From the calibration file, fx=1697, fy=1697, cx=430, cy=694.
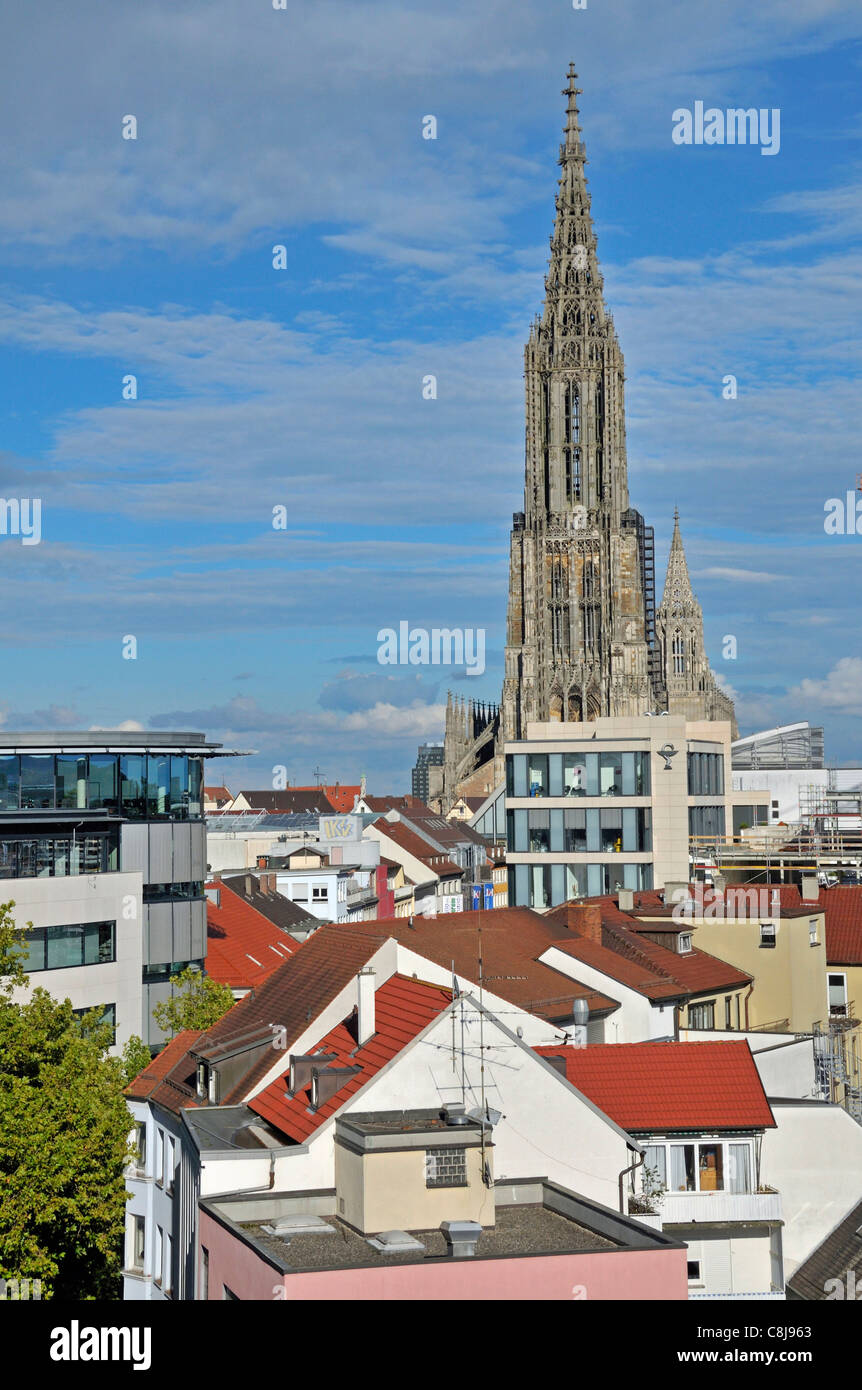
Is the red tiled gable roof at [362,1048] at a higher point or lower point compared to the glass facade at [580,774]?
lower

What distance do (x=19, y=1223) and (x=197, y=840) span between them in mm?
31542

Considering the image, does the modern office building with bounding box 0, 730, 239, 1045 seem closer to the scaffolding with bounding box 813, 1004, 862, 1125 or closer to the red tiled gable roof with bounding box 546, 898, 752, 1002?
the red tiled gable roof with bounding box 546, 898, 752, 1002

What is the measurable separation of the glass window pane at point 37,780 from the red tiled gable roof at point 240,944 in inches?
401

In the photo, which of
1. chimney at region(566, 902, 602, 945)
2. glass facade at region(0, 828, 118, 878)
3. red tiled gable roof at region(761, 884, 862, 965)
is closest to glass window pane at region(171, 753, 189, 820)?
glass facade at region(0, 828, 118, 878)

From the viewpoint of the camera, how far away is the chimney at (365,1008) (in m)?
30.3

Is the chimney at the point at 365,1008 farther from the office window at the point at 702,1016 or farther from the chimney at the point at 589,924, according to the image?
the chimney at the point at 589,924

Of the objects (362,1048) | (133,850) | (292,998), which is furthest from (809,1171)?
(133,850)

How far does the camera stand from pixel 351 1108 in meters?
27.1

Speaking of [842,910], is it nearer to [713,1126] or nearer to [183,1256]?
[713,1126]

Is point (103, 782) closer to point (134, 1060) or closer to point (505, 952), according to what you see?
point (134, 1060)

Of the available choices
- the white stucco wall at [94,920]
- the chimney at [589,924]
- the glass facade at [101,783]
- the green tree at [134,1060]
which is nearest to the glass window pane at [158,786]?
the glass facade at [101,783]

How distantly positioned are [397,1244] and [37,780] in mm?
39497

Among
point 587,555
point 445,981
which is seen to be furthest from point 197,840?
point 587,555

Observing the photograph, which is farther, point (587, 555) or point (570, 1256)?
Answer: point (587, 555)
